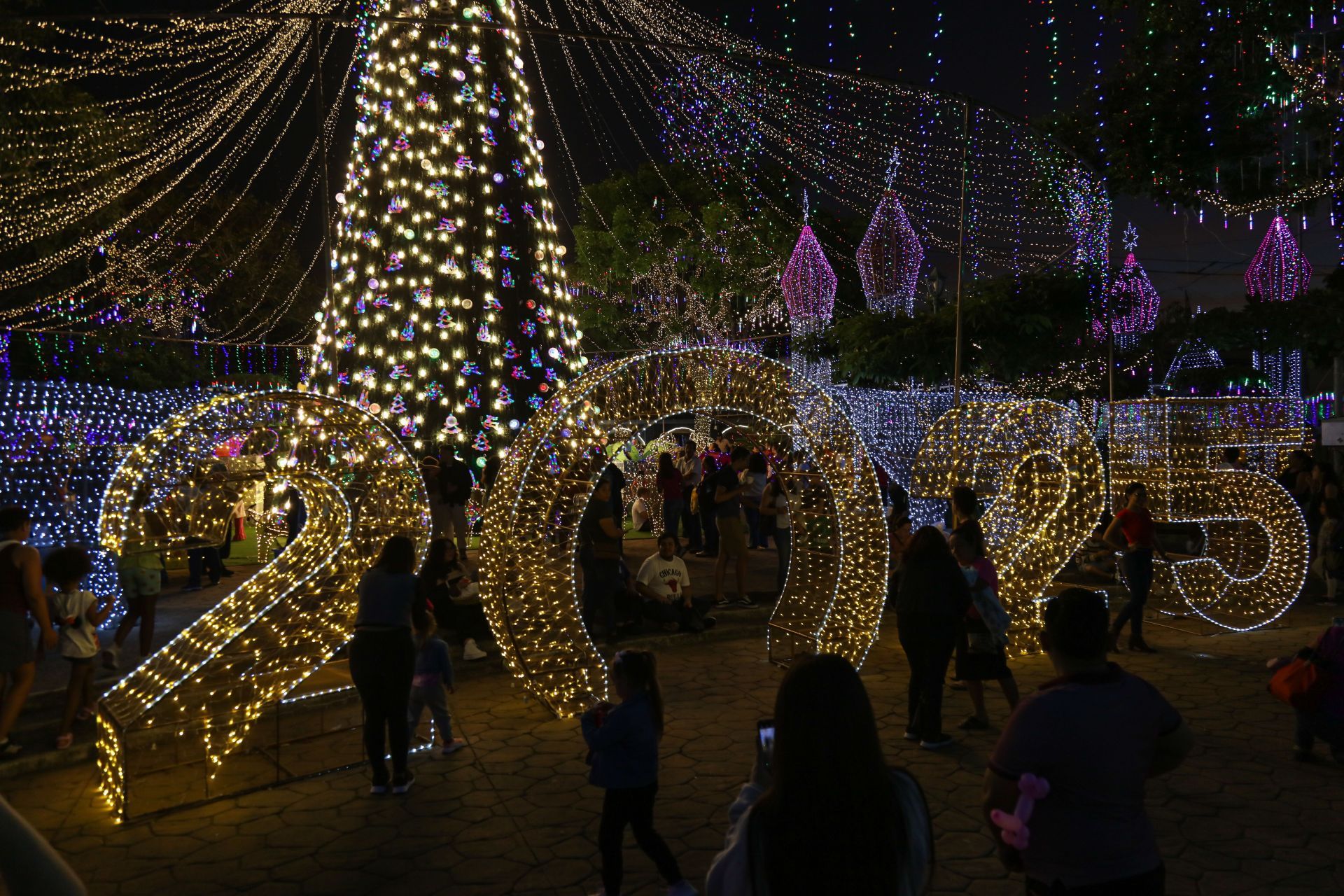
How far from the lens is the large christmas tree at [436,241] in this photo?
48.0 ft

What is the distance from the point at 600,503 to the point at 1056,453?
4.69 metres

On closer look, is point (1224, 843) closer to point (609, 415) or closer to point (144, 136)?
point (609, 415)

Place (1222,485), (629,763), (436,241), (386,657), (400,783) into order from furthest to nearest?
(436,241)
(1222,485)
(400,783)
(386,657)
(629,763)

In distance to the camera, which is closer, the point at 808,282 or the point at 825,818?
the point at 825,818

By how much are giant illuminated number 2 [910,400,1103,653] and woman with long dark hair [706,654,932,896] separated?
7.34m

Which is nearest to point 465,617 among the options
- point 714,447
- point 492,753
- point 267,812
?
point 492,753

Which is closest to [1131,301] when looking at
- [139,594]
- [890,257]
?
[890,257]

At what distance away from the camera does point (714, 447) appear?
18.5m

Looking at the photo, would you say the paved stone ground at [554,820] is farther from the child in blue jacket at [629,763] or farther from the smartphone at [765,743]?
the smartphone at [765,743]

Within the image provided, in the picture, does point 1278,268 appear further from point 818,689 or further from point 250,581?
point 818,689

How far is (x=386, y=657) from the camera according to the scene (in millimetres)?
5715

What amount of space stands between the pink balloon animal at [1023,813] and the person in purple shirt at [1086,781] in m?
0.05

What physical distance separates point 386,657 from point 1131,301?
14.9 meters

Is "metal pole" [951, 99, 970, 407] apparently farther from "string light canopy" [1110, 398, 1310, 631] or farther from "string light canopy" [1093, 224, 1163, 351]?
"string light canopy" [1093, 224, 1163, 351]
